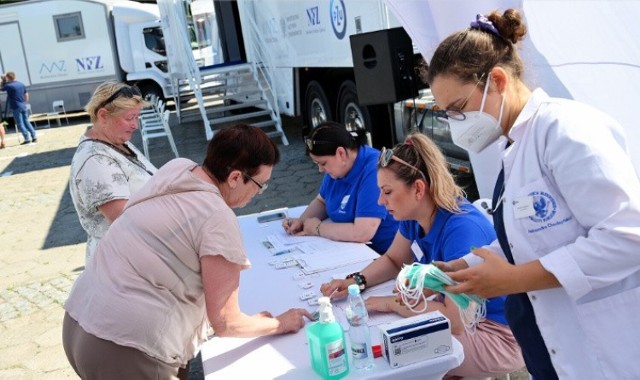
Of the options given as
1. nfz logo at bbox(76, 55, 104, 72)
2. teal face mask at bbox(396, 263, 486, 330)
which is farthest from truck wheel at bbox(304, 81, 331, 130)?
nfz logo at bbox(76, 55, 104, 72)

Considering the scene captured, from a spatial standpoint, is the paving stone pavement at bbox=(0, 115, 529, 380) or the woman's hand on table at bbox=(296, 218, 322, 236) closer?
the woman's hand on table at bbox=(296, 218, 322, 236)

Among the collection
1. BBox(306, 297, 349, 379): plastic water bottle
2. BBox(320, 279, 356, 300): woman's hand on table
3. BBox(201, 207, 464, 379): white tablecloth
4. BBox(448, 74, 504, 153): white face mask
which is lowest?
BBox(201, 207, 464, 379): white tablecloth

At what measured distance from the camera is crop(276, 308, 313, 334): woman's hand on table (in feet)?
6.96

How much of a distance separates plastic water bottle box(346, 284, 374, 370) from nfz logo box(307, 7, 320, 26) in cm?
587

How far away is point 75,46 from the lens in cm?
1591

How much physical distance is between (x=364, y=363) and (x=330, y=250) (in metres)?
1.15

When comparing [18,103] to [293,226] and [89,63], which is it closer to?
[89,63]

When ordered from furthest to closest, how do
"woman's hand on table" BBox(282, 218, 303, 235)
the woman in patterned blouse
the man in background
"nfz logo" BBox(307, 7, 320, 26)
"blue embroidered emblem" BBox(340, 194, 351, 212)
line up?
the man in background, "nfz logo" BBox(307, 7, 320, 26), "woman's hand on table" BBox(282, 218, 303, 235), "blue embroidered emblem" BBox(340, 194, 351, 212), the woman in patterned blouse

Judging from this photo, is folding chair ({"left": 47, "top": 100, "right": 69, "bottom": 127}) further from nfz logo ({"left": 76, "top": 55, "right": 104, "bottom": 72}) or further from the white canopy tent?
the white canopy tent

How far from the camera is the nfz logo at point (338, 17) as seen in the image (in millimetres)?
6488

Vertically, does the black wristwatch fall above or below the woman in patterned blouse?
below

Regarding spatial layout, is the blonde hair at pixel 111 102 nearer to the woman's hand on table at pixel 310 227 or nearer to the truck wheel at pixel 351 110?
the woman's hand on table at pixel 310 227

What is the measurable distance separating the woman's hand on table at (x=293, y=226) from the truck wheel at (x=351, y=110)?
3.78 m

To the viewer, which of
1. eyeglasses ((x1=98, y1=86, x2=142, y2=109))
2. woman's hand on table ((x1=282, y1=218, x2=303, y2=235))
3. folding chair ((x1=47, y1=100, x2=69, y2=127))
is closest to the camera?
eyeglasses ((x1=98, y1=86, x2=142, y2=109))
